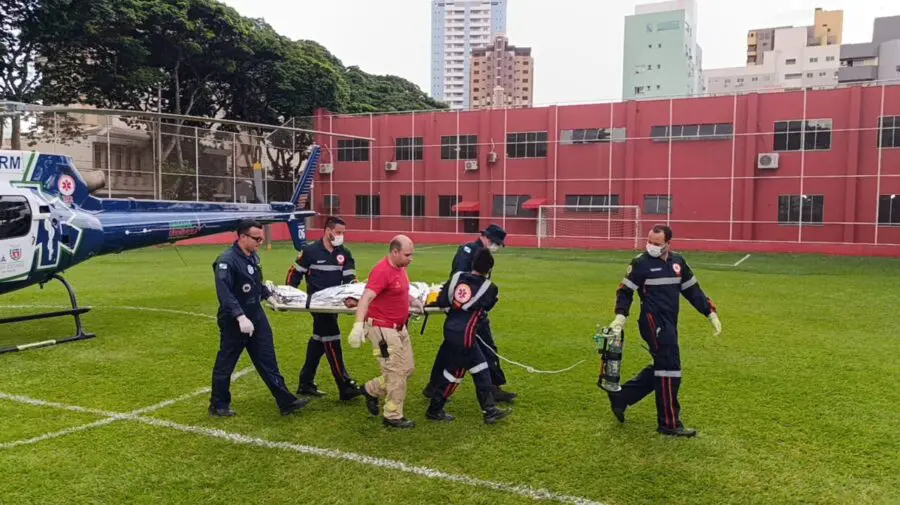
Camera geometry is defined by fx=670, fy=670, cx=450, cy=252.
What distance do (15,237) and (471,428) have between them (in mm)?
7640

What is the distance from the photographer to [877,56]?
2908 inches

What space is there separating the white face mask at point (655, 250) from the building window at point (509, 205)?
3316cm

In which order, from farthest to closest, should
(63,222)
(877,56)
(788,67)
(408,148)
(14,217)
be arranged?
(788,67)
(877,56)
(408,148)
(63,222)
(14,217)

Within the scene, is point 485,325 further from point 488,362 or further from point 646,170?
point 646,170

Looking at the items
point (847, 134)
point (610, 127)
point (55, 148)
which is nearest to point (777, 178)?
point (847, 134)

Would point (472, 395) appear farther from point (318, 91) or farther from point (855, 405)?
point (318, 91)

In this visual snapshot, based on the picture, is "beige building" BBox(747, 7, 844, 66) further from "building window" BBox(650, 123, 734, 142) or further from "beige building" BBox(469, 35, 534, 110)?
"building window" BBox(650, 123, 734, 142)

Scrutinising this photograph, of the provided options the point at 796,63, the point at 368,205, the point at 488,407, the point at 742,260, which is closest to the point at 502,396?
the point at 488,407

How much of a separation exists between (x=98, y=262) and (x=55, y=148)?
298 inches

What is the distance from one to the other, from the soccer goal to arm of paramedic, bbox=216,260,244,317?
100 feet

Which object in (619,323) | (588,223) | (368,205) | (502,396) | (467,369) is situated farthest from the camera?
(368,205)

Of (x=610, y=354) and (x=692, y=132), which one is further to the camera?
(x=692, y=132)

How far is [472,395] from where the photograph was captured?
25.1 ft

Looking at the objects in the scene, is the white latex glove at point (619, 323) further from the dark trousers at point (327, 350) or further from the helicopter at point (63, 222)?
the helicopter at point (63, 222)
